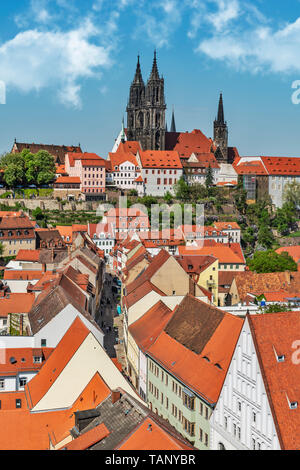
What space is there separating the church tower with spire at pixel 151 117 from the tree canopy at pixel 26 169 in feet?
85.4

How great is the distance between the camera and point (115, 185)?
110 metres

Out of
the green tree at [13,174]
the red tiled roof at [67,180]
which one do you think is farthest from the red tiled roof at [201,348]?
the red tiled roof at [67,180]

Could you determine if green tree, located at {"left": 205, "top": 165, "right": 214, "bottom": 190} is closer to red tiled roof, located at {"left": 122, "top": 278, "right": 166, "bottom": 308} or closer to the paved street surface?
the paved street surface

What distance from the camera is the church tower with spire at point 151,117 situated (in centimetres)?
11994

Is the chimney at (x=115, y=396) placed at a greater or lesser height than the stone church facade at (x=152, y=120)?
lesser

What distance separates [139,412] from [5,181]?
84991 mm

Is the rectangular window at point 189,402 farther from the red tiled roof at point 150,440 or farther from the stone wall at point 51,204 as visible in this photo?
the stone wall at point 51,204

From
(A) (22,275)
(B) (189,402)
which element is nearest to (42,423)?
(B) (189,402)

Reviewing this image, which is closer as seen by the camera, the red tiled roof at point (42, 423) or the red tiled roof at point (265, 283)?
the red tiled roof at point (42, 423)

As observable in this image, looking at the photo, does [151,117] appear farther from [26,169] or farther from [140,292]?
[140,292]

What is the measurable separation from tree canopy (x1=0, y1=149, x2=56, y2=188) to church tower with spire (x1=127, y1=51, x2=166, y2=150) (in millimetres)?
26025

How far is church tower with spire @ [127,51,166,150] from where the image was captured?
11994 centimetres

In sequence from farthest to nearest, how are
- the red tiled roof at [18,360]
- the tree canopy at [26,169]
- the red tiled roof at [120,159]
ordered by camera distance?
1. the red tiled roof at [120,159]
2. the tree canopy at [26,169]
3. the red tiled roof at [18,360]

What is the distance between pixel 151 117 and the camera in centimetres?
12056
